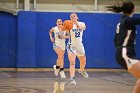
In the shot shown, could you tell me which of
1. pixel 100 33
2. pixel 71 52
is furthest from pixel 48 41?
pixel 71 52

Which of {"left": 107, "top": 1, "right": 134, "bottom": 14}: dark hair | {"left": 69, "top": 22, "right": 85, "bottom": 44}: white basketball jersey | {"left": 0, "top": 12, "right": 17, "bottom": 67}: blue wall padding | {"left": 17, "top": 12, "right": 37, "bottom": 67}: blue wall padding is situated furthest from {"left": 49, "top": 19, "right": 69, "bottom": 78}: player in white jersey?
{"left": 107, "top": 1, "right": 134, "bottom": 14}: dark hair

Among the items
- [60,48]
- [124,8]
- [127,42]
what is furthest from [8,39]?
[127,42]

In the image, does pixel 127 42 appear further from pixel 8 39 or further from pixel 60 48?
pixel 8 39

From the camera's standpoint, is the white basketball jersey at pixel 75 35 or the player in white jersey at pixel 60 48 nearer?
the white basketball jersey at pixel 75 35

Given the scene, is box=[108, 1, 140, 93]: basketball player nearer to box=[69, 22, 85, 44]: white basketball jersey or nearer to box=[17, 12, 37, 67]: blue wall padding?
box=[69, 22, 85, 44]: white basketball jersey

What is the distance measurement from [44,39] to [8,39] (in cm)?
175

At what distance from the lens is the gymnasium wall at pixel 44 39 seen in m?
17.9

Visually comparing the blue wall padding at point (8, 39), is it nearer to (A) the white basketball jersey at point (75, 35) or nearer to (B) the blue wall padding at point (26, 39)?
(B) the blue wall padding at point (26, 39)

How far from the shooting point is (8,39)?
18188 mm

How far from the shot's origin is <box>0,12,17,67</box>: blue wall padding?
1811cm

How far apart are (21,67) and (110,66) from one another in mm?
4377

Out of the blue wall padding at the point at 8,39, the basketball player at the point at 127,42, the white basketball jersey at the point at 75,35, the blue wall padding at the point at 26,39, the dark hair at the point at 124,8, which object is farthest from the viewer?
the blue wall padding at the point at 8,39

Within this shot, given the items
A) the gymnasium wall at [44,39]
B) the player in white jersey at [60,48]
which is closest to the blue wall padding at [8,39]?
the gymnasium wall at [44,39]

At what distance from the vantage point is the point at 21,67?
1794 centimetres
